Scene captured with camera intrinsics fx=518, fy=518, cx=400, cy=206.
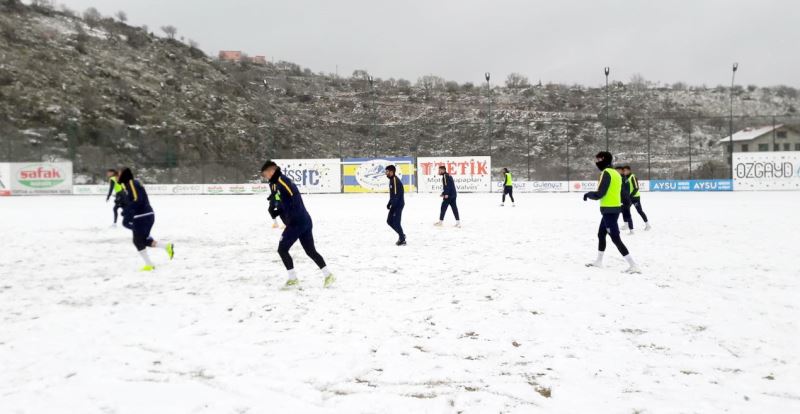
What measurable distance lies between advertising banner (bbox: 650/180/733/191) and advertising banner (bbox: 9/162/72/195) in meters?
39.1

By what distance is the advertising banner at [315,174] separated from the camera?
36.3m

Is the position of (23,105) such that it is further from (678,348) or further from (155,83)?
(678,348)

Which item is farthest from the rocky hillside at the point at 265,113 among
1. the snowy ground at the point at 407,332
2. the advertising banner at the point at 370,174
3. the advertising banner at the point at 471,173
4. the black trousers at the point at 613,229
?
the snowy ground at the point at 407,332

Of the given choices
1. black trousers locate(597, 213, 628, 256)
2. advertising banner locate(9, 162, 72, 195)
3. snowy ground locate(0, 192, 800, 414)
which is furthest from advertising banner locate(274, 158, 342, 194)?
black trousers locate(597, 213, 628, 256)

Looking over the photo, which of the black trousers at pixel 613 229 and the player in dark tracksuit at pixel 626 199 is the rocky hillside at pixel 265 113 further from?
the black trousers at pixel 613 229

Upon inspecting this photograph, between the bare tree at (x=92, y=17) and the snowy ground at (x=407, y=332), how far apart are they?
2697 inches

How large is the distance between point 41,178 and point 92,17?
147 ft

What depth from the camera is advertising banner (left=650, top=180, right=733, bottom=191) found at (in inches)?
1293

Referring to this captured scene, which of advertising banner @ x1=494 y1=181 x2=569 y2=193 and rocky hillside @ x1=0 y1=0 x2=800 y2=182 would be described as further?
rocky hillside @ x1=0 y1=0 x2=800 y2=182

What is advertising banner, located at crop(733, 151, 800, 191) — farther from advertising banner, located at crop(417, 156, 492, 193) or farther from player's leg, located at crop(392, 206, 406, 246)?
player's leg, located at crop(392, 206, 406, 246)

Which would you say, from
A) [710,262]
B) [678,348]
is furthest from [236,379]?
[710,262]

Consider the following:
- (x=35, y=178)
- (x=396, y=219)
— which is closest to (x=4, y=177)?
(x=35, y=178)

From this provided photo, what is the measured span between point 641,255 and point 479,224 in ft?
19.6

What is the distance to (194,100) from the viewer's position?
189 feet
